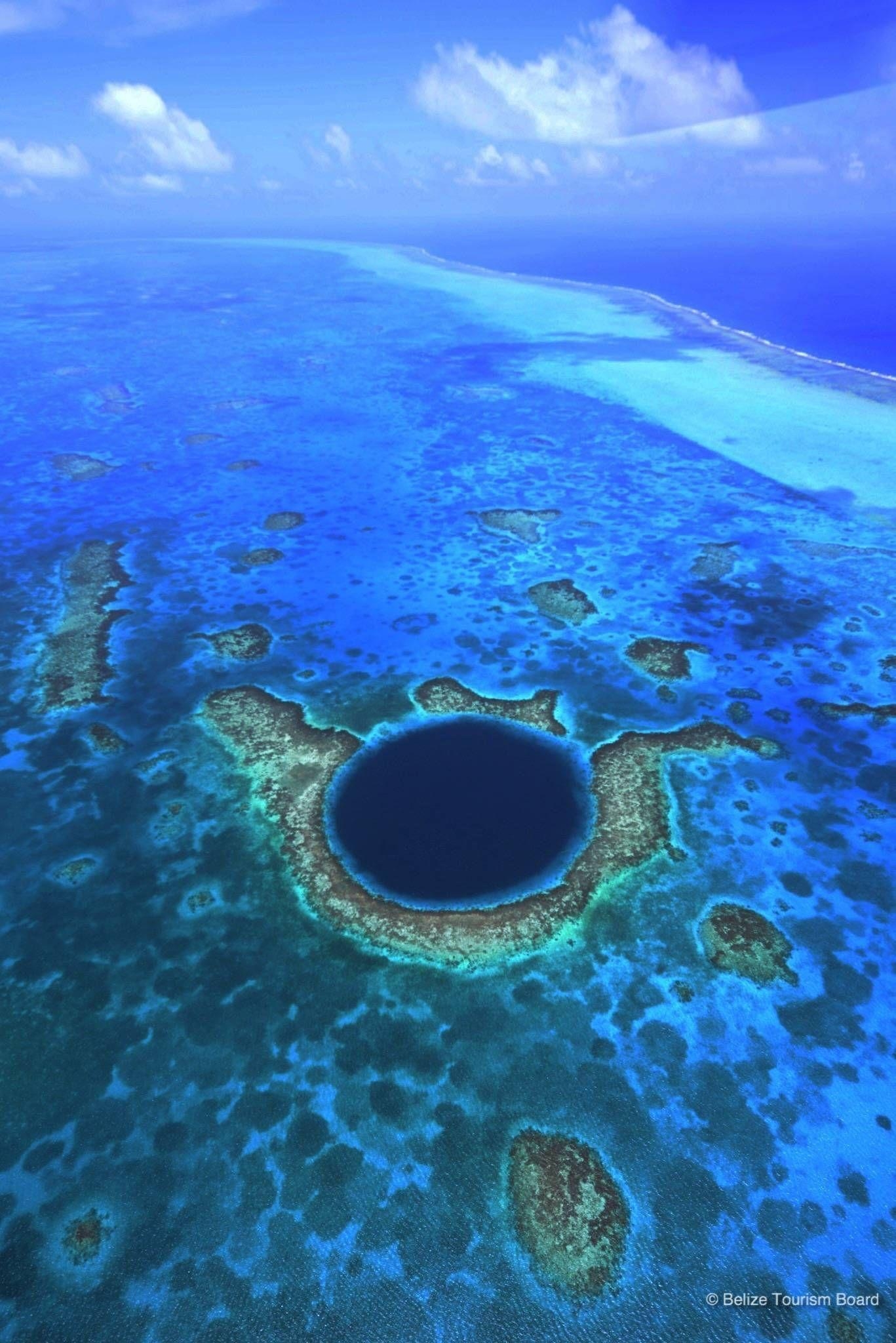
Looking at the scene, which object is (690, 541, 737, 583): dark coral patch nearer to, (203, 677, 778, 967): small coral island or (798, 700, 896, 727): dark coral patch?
(798, 700, 896, 727): dark coral patch

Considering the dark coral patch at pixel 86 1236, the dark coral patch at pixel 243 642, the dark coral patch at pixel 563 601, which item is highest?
the dark coral patch at pixel 563 601

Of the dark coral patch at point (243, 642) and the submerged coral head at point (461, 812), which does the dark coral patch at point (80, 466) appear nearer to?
the dark coral patch at point (243, 642)

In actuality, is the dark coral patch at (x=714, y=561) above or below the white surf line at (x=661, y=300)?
below

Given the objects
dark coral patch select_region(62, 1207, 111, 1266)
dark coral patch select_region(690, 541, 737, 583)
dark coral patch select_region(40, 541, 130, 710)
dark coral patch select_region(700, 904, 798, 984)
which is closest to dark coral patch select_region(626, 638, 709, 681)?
dark coral patch select_region(690, 541, 737, 583)

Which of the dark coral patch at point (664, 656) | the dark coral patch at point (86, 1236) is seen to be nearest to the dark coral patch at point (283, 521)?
the dark coral patch at point (664, 656)

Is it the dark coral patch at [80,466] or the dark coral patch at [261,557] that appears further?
the dark coral patch at [80,466]

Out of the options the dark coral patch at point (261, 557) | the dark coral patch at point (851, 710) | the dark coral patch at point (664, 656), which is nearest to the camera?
the dark coral patch at point (851, 710)

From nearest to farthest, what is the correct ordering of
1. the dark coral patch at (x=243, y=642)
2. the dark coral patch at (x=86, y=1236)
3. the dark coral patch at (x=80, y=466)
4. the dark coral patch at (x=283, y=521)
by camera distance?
the dark coral patch at (x=86, y=1236) → the dark coral patch at (x=243, y=642) → the dark coral patch at (x=283, y=521) → the dark coral patch at (x=80, y=466)
